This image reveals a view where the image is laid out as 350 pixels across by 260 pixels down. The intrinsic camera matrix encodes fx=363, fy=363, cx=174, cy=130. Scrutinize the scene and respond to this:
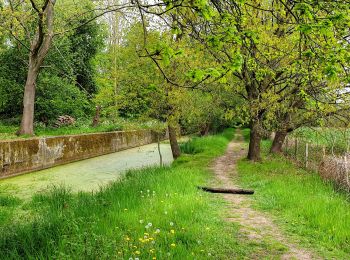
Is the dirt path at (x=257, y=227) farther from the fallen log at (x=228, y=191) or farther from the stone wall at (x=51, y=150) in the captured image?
the stone wall at (x=51, y=150)

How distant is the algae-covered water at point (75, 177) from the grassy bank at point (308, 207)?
174 inches

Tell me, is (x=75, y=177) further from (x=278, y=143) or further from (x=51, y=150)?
(x=278, y=143)

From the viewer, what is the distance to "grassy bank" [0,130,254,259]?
14.7 feet

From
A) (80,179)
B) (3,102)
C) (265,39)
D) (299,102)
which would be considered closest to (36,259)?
(80,179)

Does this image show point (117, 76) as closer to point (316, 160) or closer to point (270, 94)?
point (270, 94)

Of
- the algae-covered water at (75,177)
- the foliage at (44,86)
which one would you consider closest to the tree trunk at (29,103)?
the algae-covered water at (75,177)

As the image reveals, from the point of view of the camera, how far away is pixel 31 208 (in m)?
8.02

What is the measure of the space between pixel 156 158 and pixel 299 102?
8650mm

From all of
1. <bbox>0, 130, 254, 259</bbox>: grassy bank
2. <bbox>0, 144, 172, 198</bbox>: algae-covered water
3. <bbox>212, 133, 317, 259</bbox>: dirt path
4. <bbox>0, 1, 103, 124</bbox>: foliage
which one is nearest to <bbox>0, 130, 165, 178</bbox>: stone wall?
<bbox>0, 144, 172, 198</bbox>: algae-covered water

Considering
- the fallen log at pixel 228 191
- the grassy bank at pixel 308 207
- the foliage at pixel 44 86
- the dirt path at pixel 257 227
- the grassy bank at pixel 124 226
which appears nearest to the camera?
the grassy bank at pixel 124 226

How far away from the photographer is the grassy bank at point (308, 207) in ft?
18.7

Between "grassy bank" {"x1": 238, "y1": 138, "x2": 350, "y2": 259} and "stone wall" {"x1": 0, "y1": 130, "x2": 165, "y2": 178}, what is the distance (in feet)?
27.1

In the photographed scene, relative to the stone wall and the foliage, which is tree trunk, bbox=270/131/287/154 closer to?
the stone wall

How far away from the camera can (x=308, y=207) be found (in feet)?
23.7
